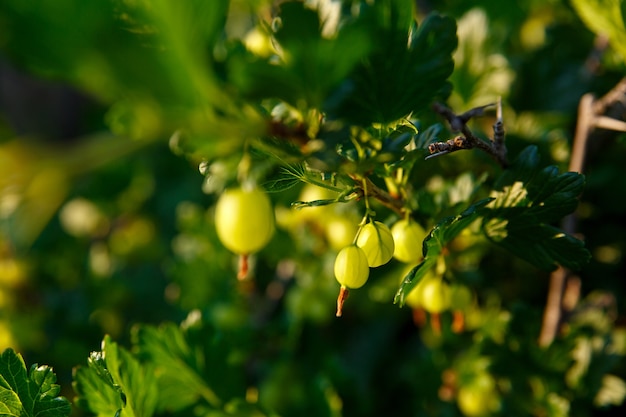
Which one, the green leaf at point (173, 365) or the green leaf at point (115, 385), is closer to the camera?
the green leaf at point (115, 385)

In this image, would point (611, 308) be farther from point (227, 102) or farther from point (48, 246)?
point (48, 246)

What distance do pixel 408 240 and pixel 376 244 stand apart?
6 cm

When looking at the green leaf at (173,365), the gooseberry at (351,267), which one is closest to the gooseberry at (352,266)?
the gooseberry at (351,267)

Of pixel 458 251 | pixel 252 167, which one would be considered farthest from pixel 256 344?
pixel 252 167

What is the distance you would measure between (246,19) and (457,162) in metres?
0.91

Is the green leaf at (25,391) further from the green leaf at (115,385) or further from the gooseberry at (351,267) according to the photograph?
the gooseberry at (351,267)

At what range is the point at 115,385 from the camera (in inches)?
22.5

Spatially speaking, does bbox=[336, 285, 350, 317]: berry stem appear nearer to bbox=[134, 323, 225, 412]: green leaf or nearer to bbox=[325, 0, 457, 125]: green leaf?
bbox=[325, 0, 457, 125]: green leaf

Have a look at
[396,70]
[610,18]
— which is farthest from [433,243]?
[610,18]

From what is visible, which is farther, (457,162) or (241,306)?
(241,306)

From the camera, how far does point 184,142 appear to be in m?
0.62

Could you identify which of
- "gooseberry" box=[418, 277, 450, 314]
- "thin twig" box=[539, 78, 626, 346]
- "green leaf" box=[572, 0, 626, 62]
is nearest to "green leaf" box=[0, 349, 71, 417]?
"gooseberry" box=[418, 277, 450, 314]

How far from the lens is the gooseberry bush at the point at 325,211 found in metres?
0.40

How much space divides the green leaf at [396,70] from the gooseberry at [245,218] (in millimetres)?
220
